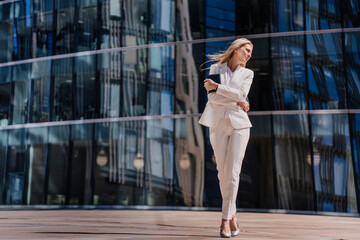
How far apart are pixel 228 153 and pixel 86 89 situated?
32.0 feet

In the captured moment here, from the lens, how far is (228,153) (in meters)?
5.15

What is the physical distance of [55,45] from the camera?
49.4 feet

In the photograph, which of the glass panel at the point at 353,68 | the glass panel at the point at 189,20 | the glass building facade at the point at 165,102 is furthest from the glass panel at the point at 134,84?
the glass panel at the point at 353,68

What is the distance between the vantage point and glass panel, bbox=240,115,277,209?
11945 millimetres

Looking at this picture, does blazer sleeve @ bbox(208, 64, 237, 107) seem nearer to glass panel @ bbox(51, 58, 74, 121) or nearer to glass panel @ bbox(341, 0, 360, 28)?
glass panel @ bbox(341, 0, 360, 28)

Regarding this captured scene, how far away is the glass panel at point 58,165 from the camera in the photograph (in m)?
14.2

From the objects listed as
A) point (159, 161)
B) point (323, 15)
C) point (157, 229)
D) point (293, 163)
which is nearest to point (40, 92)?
point (159, 161)

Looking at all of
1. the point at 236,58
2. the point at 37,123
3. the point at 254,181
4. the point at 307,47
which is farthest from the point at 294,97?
the point at 37,123

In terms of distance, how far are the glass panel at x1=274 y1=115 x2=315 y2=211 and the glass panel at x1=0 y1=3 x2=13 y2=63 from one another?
959 centimetres

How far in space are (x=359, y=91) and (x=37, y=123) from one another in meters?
9.67

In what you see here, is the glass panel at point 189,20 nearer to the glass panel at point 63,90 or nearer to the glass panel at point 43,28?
the glass panel at point 63,90

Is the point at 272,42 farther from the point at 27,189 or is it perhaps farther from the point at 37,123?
the point at 27,189

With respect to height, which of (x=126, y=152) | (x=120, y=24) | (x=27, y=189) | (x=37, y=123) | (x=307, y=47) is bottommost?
(x=27, y=189)

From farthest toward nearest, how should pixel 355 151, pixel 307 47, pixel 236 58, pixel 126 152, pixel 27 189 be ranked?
pixel 27 189 < pixel 126 152 < pixel 307 47 < pixel 355 151 < pixel 236 58
